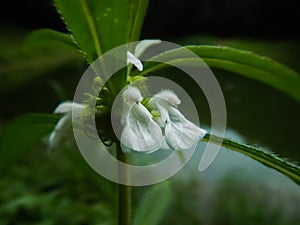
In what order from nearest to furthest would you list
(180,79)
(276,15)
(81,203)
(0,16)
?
(81,203) → (180,79) → (276,15) → (0,16)

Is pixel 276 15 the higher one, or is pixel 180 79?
pixel 276 15

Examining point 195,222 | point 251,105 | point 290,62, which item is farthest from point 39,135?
point 290,62

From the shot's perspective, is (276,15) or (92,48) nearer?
(92,48)

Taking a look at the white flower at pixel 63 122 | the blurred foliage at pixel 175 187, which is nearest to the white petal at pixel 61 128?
the white flower at pixel 63 122

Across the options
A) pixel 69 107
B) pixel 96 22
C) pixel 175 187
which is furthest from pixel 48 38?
pixel 175 187

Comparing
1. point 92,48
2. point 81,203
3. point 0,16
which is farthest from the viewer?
point 0,16

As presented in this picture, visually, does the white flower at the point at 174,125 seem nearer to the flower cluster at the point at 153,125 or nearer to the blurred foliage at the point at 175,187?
the flower cluster at the point at 153,125

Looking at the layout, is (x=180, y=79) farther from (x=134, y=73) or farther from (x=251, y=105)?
(x=134, y=73)

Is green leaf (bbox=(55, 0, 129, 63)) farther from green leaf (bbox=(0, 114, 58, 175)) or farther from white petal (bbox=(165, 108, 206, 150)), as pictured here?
green leaf (bbox=(0, 114, 58, 175))
